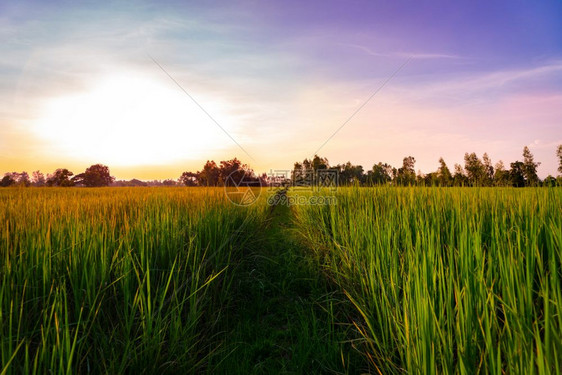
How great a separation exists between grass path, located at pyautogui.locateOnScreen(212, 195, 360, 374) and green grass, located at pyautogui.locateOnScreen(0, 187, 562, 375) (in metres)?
0.01

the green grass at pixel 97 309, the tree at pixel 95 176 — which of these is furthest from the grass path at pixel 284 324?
the tree at pixel 95 176

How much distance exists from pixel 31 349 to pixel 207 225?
6.51ft

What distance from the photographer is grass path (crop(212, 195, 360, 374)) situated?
191cm

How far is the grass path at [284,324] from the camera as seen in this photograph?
6.26ft

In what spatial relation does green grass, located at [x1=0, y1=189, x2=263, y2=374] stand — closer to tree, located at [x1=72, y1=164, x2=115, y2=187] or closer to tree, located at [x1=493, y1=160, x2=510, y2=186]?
tree, located at [x1=493, y1=160, x2=510, y2=186]

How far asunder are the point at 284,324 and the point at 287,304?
0.34 m

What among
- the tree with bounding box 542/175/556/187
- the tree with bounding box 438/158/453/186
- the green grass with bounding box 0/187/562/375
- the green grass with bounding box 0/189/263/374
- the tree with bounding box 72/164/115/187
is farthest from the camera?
the tree with bounding box 72/164/115/187

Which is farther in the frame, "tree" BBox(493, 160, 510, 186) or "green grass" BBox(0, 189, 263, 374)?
"tree" BBox(493, 160, 510, 186)

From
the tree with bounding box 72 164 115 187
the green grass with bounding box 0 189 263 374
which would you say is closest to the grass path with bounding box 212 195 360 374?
the green grass with bounding box 0 189 263 374

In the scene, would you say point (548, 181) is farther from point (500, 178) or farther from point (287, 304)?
point (287, 304)

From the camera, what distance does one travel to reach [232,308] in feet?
9.30

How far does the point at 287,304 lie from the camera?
2.95 m

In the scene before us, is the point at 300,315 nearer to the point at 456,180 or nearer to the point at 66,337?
the point at 66,337

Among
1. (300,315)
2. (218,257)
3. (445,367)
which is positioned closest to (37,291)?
(218,257)
